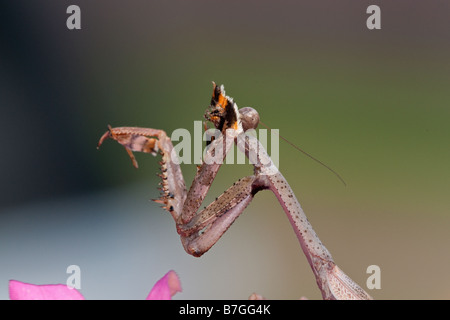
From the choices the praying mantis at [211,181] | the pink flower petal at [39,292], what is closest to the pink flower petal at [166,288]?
the pink flower petal at [39,292]

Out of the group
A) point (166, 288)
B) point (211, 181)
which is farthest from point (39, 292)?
point (211, 181)

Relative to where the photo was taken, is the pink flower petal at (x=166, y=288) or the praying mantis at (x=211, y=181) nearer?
the pink flower petal at (x=166, y=288)

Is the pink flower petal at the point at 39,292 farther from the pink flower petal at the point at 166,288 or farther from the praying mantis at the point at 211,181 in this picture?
the praying mantis at the point at 211,181

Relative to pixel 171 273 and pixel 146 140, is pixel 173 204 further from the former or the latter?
pixel 171 273

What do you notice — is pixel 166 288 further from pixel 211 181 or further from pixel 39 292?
pixel 211 181
